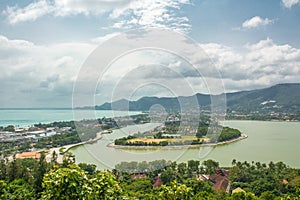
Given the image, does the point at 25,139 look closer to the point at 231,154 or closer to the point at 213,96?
the point at 231,154

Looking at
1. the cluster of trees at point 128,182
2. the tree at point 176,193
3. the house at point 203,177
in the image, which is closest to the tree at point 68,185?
the cluster of trees at point 128,182

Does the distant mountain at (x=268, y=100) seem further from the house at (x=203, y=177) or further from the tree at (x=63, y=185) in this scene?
the tree at (x=63, y=185)

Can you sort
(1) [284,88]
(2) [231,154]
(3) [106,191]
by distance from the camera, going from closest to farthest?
(3) [106,191] < (2) [231,154] < (1) [284,88]

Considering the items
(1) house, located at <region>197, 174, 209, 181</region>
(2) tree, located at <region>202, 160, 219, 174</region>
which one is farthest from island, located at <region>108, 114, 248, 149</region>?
(2) tree, located at <region>202, 160, 219, 174</region>

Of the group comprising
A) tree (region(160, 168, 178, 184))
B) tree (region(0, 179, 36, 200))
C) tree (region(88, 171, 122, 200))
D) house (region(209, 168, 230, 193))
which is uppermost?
tree (region(88, 171, 122, 200))

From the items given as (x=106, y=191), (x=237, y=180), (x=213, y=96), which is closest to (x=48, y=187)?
(x=106, y=191)

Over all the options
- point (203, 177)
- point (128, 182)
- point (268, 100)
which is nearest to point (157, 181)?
point (128, 182)

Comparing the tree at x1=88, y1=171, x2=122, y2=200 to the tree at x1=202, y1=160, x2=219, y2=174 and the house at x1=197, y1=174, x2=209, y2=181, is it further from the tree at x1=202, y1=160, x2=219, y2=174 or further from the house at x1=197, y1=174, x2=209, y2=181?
the tree at x1=202, y1=160, x2=219, y2=174
